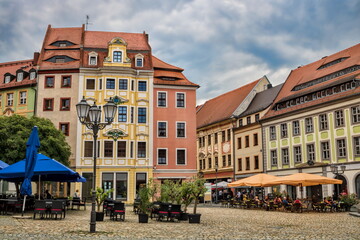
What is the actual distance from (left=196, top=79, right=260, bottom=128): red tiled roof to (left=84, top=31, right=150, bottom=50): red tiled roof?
54.3 feet

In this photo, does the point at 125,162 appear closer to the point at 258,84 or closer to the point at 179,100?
the point at 179,100

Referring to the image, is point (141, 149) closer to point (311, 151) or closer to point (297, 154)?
point (297, 154)

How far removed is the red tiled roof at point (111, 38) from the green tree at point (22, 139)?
11.7 metres

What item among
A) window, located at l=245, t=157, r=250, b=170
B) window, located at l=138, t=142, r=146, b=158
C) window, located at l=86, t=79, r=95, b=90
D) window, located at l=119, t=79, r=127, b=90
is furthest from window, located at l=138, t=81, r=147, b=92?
window, located at l=245, t=157, r=250, b=170

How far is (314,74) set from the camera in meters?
45.8

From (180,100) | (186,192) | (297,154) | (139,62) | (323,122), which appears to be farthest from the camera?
(297,154)

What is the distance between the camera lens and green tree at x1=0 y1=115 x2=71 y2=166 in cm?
3092

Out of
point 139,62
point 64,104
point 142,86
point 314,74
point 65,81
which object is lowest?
point 64,104

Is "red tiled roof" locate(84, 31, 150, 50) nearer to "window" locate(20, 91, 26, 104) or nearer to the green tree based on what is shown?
"window" locate(20, 91, 26, 104)

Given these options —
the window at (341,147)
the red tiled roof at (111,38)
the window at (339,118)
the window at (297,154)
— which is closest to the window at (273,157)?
the window at (297,154)

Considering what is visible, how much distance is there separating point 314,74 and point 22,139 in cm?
2922

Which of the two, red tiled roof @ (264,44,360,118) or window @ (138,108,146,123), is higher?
red tiled roof @ (264,44,360,118)

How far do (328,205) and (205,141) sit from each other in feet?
111

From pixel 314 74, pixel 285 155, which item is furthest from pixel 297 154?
pixel 314 74
